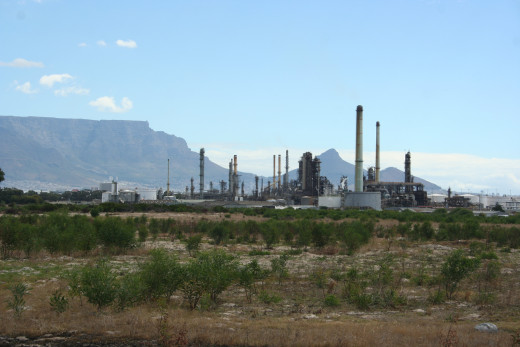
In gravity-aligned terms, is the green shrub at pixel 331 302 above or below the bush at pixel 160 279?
below

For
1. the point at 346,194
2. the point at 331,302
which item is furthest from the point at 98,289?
the point at 346,194

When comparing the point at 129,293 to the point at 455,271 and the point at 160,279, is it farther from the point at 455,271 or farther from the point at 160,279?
the point at 455,271

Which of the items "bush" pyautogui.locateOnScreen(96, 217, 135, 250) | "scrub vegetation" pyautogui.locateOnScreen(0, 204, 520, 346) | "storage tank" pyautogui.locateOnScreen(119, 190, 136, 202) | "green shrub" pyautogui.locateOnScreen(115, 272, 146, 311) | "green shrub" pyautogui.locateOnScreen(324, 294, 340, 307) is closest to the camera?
"scrub vegetation" pyautogui.locateOnScreen(0, 204, 520, 346)

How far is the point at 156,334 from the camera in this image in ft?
47.4

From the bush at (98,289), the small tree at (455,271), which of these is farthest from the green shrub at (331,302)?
the bush at (98,289)

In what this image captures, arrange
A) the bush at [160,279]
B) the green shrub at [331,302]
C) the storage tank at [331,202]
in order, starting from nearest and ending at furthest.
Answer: the bush at [160,279] < the green shrub at [331,302] < the storage tank at [331,202]

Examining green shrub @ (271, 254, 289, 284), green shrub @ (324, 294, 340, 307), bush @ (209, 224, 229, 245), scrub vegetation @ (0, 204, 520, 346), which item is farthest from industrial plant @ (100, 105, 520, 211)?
green shrub @ (324, 294, 340, 307)

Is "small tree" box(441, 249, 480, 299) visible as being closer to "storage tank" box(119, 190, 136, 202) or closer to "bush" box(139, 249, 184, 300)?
"bush" box(139, 249, 184, 300)

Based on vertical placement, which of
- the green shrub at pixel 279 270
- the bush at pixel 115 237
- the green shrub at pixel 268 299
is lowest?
the green shrub at pixel 268 299

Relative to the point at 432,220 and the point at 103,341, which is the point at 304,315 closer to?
the point at 103,341

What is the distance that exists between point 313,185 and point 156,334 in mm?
110829

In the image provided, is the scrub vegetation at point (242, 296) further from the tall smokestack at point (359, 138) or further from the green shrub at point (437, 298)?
the tall smokestack at point (359, 138)

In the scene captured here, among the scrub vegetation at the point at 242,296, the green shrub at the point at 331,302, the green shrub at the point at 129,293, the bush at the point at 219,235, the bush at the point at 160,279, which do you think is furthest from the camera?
the bush at the point at 219,235

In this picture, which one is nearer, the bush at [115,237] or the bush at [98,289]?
the bush at [98,289]
